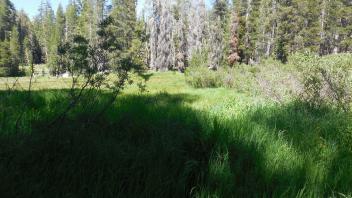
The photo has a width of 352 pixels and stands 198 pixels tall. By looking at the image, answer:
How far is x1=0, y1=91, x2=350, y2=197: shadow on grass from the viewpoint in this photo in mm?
2299

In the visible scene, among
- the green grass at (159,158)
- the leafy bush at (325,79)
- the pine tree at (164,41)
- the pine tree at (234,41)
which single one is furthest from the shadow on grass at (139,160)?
the pine tree at (164,41)

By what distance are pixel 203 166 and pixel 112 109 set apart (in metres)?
1.89

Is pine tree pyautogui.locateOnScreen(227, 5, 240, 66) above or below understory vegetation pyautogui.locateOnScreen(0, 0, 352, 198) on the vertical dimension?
above

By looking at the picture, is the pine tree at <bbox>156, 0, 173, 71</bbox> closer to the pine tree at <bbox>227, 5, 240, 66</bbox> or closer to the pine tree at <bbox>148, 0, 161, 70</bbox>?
the pine tree at <bbox>148, 0, 161, 70</bbox>

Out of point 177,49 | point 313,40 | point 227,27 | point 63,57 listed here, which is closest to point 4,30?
point 177,49

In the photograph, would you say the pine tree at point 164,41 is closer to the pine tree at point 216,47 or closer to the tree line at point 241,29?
the tree line at point 241,29

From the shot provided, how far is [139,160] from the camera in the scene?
276 centimetres

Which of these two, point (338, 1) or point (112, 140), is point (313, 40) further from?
Answer: point (112, 140)

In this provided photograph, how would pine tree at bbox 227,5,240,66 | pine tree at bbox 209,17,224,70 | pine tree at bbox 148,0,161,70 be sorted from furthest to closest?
pine tree at bbox 148,0,161,70 → pine tree at bbox 227,5,240,66 → pine tree at bbox 209,17,224,70

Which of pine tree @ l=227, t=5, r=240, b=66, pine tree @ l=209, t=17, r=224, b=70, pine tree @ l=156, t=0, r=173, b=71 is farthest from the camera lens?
pine tree @ l=156, t=0, r=173, b=71

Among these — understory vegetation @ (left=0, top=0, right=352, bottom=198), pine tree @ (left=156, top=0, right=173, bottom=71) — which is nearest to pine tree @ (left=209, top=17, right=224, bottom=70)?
pine tree @ (left=156, top=0, right=173, bottom=71)

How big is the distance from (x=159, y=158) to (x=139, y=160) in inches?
7.5

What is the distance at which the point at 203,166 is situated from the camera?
9.50ft

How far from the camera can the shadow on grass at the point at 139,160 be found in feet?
7.54
